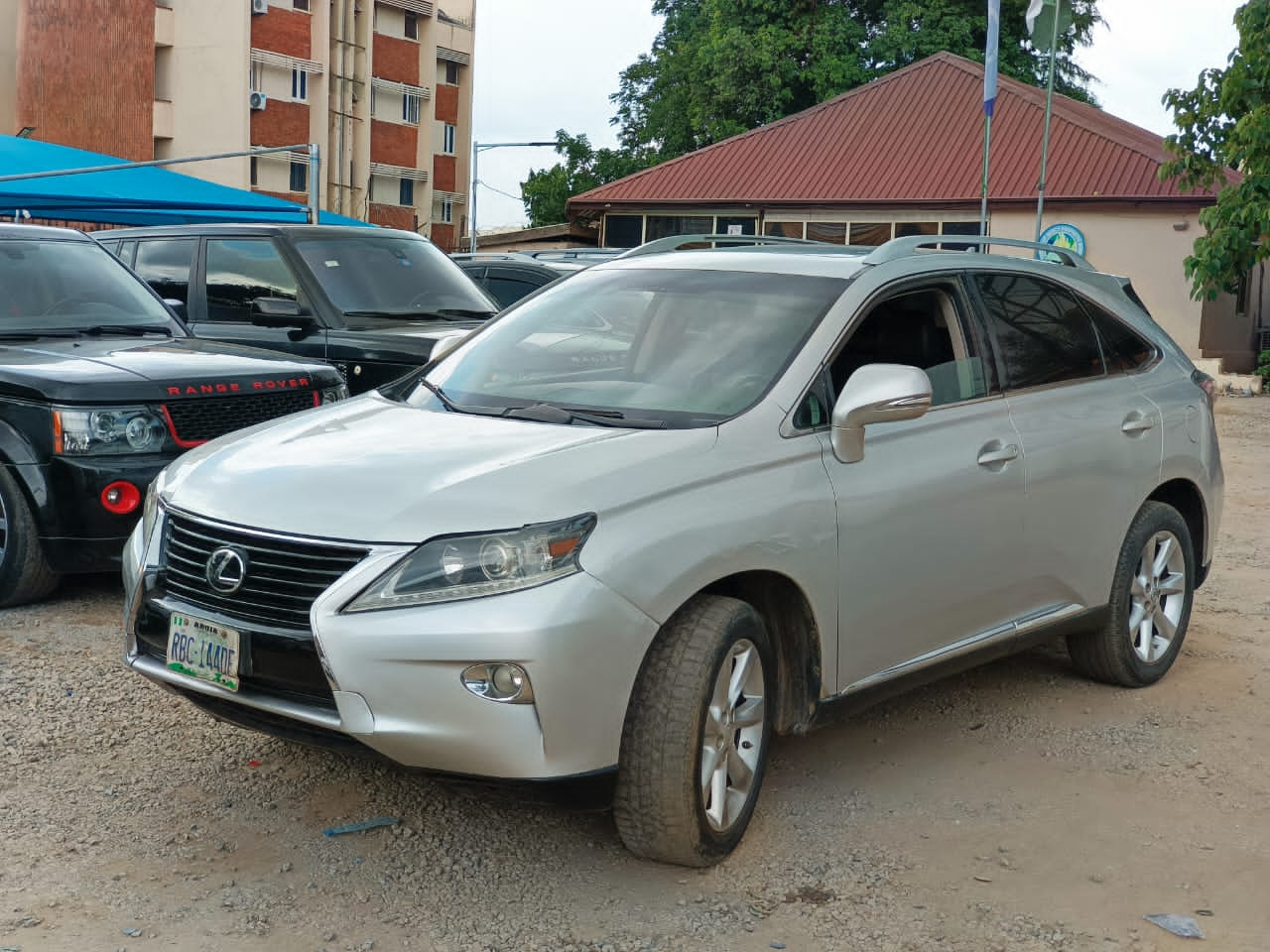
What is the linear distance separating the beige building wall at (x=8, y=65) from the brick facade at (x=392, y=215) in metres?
11.5

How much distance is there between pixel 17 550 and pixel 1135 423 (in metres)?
4.51

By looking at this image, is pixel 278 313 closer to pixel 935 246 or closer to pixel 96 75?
pixel 935 246

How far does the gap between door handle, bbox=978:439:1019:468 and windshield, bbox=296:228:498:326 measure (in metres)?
5.10

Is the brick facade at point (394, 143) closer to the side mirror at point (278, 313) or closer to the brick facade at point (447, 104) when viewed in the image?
the brick facade at point (447, 104)

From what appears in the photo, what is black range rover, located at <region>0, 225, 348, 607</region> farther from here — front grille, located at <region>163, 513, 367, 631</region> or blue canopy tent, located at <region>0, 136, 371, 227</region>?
blue canopy tent, located at <region>0, 136, 371, 227</region>

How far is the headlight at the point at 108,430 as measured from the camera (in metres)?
6.11

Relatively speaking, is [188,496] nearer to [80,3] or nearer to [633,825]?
[633,825]

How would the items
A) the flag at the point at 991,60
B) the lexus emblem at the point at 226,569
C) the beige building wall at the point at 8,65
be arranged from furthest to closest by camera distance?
the beige building wall at the point at 8,65
the flag at the point at 991,60
the lexus emblem at the point at 226,569

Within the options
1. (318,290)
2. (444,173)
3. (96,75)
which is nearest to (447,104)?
(444,173)

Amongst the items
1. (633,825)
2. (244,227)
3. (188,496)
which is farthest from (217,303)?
(633,825)

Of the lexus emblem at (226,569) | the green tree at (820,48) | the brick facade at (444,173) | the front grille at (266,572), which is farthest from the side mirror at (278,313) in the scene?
the brick facade at (444,173)

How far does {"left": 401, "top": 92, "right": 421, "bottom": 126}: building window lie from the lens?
2061 inches

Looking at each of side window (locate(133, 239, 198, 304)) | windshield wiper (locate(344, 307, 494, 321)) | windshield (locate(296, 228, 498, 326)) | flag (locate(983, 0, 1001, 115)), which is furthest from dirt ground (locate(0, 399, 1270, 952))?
flag (locate(983, 0, 1001, 115))

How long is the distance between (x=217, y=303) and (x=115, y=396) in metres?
3.29
